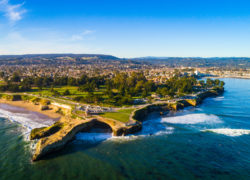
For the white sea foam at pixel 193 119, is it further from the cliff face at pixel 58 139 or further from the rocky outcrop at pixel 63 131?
the cliff face at pixel 58 139

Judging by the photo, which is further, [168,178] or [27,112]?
[27,112]

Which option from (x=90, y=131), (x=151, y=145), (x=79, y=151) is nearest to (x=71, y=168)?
(x=79, y=151)

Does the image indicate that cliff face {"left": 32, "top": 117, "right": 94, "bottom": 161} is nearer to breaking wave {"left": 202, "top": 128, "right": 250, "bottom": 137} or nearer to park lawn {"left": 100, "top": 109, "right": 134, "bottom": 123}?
park lawn {"left": 100, "top": 109, "right": 134, "bottom": 123}

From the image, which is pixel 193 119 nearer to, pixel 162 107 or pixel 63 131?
pixel 162 107

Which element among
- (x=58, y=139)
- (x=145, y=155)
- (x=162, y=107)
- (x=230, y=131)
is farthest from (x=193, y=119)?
(x=58, y=139)

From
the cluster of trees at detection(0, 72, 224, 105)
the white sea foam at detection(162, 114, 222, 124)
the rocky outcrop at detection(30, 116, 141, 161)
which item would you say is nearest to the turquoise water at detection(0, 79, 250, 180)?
the rocky outcrop at detection(30, 116, 141, 161)

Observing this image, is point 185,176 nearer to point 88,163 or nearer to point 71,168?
point 88,163

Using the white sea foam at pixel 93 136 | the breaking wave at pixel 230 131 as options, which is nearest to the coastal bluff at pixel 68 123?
the white sea foam at pixel 93 136
